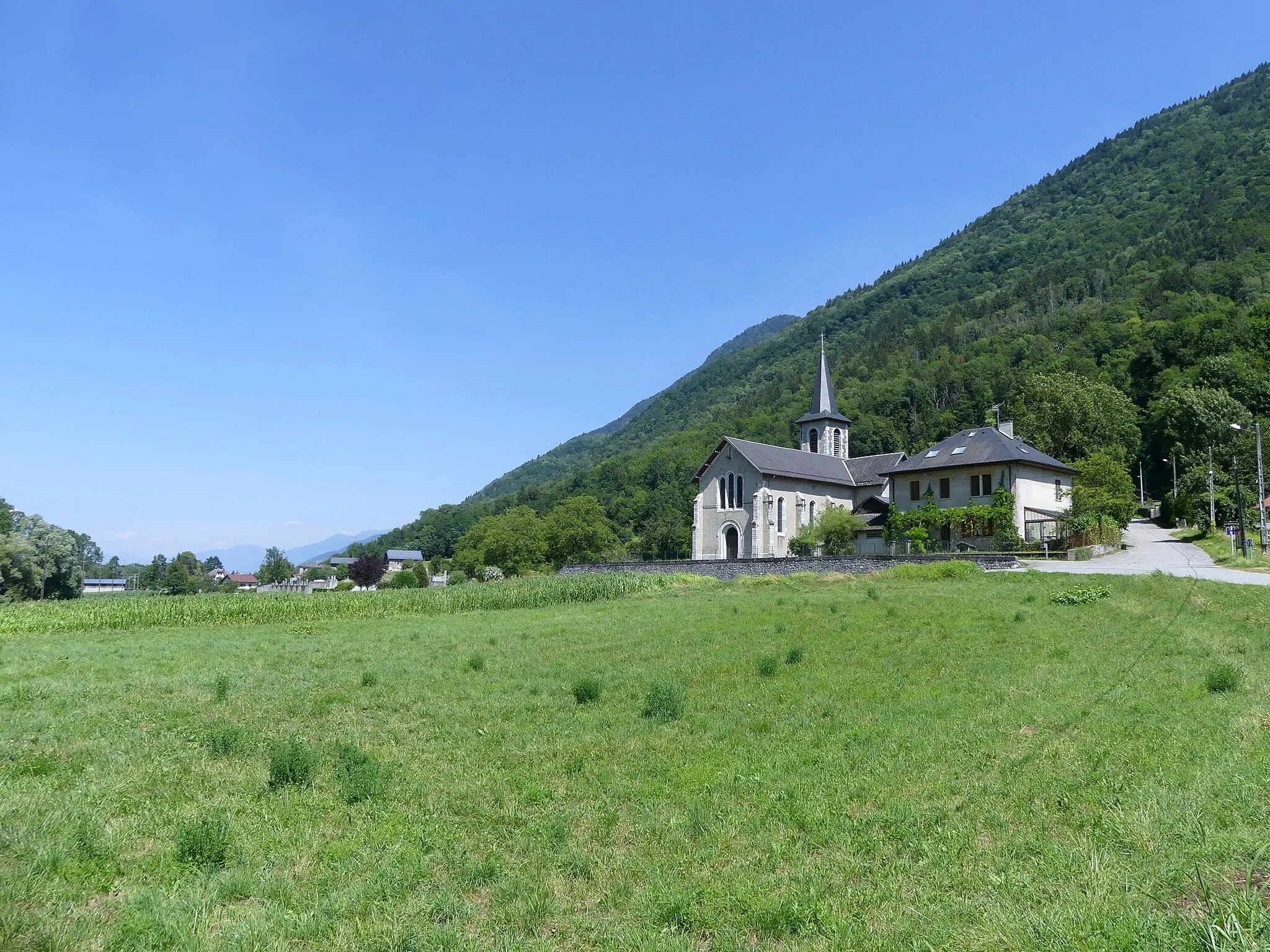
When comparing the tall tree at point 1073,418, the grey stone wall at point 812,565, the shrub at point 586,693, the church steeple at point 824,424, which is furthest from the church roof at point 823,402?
the shrub at point 586,693

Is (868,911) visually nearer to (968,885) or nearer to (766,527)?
(968,885)

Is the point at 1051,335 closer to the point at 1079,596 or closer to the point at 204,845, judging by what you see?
the point at 1079,596

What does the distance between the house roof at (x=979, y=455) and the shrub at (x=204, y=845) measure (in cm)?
4963

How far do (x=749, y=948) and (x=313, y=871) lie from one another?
3341 mm

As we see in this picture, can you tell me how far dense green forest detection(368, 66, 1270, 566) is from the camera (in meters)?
81.9

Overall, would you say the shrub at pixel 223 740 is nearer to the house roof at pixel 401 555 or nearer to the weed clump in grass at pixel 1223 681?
the weed clump in grass at pixel 1223 681

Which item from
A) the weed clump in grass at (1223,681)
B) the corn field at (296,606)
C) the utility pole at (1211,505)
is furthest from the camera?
the utility pole at (1211,505)

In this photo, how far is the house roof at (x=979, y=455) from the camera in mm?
49250

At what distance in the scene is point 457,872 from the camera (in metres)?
5.73

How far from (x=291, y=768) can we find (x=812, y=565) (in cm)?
3490

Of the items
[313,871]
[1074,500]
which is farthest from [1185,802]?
[1074,500]

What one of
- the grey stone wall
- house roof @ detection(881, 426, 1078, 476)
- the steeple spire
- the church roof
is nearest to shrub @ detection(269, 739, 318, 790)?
the grey stone wall

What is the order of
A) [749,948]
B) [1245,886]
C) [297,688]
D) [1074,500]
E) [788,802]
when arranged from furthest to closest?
[1074,500] < [297,688] < [788,802] < [749,948] < [1245,886]

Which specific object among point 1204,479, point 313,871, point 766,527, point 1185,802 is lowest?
point 313,871
